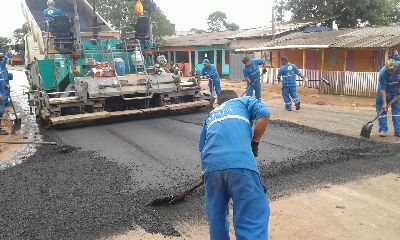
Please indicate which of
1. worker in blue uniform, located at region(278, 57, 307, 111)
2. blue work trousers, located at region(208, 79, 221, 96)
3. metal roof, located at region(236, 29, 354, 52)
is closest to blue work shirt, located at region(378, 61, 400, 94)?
worker in blue uniform, located at region(278, 57, 307, 111)

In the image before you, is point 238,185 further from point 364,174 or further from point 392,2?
point 392,2

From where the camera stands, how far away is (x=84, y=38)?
1094 cm

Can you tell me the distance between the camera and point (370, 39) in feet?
51.7

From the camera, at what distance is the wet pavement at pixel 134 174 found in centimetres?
407

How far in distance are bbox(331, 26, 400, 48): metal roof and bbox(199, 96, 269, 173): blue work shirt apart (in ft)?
42.2

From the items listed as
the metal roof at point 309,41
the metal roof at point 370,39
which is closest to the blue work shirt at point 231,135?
the metal roof at point 370,39

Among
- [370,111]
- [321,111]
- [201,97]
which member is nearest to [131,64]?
[201,97]

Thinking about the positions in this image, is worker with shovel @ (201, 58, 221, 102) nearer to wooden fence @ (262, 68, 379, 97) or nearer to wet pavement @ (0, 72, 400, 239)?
wooden fence @ (262, 68, 379, 97)

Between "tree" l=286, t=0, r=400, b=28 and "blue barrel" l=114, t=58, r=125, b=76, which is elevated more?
"tree" l=286, t=0, r=400, b=28

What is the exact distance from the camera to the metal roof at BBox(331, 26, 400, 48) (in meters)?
14.6

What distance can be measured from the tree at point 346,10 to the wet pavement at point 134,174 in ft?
64.9

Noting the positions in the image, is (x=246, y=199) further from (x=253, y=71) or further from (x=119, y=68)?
(x=253, y=71)

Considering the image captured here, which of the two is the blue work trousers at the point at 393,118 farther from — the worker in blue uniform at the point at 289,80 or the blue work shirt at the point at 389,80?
the worker in blue uniform at the point at 289,80

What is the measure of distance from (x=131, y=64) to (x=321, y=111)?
5.46 meters
